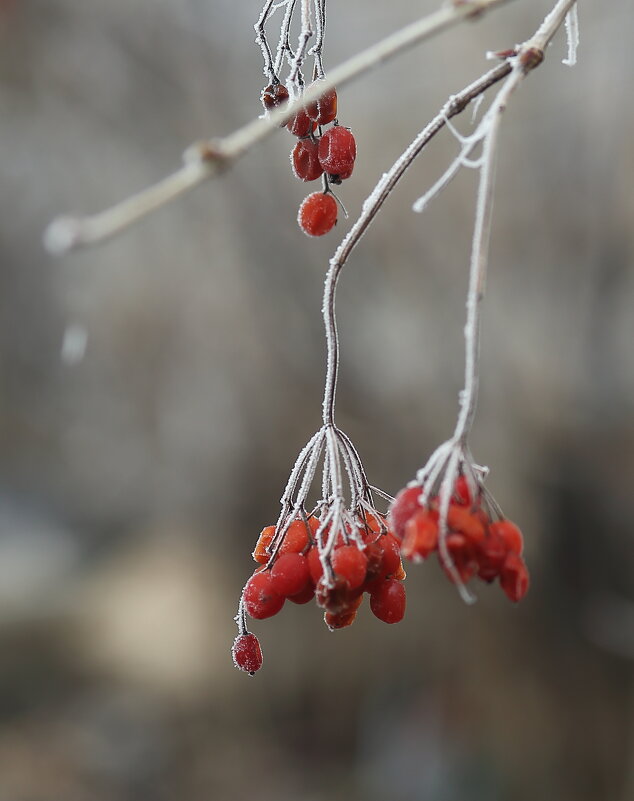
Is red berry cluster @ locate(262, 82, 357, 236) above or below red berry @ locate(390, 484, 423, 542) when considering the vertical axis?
above

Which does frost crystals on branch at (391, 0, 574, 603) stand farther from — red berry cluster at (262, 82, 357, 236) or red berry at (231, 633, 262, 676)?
red berry at (231, 633, 262, 676)

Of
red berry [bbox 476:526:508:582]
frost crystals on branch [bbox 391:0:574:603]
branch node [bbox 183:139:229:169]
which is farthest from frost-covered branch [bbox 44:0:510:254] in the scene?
red berry [bbox 476:526:508:582]

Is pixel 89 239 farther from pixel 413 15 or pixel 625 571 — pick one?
pixel 413 15

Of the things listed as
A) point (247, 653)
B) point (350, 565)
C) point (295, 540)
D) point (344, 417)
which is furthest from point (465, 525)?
point (344, 417)

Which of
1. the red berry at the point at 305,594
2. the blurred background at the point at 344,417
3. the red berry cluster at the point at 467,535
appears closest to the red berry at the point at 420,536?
the red berry cluster at the point at 467,535

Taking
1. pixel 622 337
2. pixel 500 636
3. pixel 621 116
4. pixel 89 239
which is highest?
pixel 621 116

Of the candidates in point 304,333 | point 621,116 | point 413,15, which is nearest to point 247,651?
point 304,333
